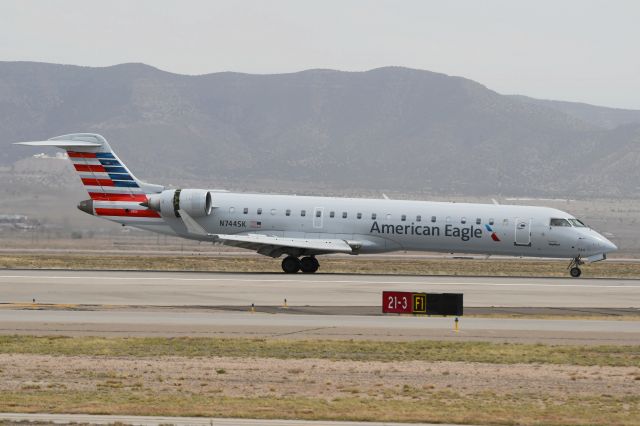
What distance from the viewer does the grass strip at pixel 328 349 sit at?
78.5ft

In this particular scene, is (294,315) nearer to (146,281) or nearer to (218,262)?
(146,281)

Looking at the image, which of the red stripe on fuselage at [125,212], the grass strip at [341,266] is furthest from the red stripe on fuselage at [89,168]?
the grass strip at [341,266]

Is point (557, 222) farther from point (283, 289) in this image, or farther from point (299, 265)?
point (283, 289)

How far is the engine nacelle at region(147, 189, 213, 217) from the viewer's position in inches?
2044

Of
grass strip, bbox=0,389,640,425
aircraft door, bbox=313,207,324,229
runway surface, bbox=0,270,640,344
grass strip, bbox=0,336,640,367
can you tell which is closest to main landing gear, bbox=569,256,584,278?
runway surface, bbox=0,270,640,344

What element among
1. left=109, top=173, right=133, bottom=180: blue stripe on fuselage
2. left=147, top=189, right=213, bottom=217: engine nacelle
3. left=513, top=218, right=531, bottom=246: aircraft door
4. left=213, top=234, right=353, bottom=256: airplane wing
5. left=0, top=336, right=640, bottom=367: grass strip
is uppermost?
left=109, top=173, right=133, bottom=180: blue stripe on fuselage

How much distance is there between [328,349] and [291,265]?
25786 mm

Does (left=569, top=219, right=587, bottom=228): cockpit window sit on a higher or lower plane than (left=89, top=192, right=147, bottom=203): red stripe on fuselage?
lower

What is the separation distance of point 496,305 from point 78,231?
171 feet

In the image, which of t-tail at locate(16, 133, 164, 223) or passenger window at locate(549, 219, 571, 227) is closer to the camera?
passenger window at locate(549, 219, 571, 227)

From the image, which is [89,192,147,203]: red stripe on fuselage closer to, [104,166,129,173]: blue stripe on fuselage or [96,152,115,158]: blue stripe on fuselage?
[104,166,129,173]: blue stripe on fuselage

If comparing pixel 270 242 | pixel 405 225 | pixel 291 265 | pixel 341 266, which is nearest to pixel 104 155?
pixel 270 242

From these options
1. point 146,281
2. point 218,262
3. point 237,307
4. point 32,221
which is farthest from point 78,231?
point 237,307

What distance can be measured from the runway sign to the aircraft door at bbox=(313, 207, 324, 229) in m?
19.5
